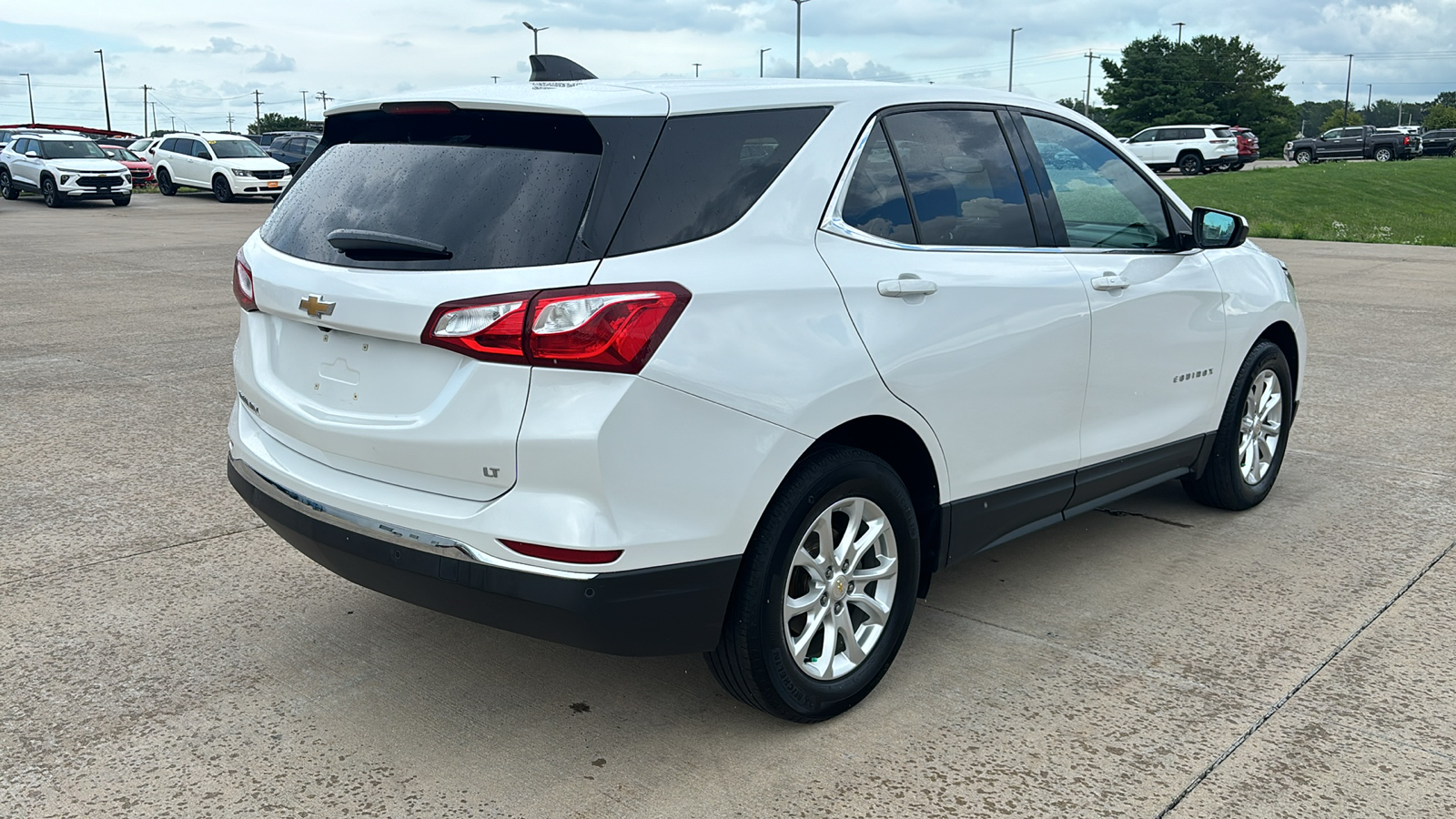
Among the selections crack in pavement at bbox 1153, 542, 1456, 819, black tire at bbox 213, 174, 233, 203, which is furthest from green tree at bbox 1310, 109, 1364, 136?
crack in pavement at bbox 1153, 542, 1456, 819

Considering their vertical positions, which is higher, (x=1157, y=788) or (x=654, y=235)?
(x=654, y=235)

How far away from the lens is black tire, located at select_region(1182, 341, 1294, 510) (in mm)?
5164

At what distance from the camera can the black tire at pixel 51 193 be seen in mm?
30766

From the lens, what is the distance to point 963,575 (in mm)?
4641

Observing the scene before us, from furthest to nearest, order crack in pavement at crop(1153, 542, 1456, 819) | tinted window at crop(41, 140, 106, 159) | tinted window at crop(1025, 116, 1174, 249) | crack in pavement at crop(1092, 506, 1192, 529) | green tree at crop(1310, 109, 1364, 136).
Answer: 1. green tree at crop(1310, 109, 1364, 136)
2. tinted window at crop(41, 140, 106, 159)
3. crack in pavement at crop(1092, 506, 1192, 529)
4. tinted window at crop(1025, 116, 1174, 249)
5. crack in pavement at crop(1153, 542, 1456, 819)

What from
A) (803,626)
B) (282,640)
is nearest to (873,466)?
(803,626)

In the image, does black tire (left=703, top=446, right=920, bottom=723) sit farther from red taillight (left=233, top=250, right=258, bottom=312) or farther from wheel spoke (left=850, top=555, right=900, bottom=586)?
red taillight (left=233, top=250, right=258, bottom=312)

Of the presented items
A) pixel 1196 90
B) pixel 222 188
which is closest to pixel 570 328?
pixel 222 188

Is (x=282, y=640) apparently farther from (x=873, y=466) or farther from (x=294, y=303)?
(x=873, y=466)

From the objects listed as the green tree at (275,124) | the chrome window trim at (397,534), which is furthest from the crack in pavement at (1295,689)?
the green tree at (275,124)

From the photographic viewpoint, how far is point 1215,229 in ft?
15.8

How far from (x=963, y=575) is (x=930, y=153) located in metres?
1.64

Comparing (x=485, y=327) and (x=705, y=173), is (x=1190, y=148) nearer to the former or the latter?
(x=705, y=173)

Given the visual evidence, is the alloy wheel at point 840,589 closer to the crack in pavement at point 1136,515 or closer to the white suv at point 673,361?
the white suv at point 673,361
